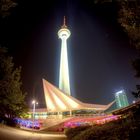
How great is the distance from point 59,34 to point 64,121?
40991 mm

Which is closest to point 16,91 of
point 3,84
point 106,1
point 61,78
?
point 3,84

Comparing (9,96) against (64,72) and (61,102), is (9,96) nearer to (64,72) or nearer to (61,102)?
(61,102)

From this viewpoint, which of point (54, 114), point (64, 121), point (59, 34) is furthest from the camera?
point (59, 34)

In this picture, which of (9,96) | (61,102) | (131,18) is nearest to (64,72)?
(61,102)

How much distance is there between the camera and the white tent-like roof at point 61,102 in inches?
1710

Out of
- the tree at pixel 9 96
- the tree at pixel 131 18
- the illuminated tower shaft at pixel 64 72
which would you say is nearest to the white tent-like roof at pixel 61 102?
the illuminated tower shaft at pixel 64 72

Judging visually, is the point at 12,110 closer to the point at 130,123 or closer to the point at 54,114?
the point at 130,123

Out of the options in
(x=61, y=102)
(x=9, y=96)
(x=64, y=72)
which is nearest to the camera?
(x=9, y=96)

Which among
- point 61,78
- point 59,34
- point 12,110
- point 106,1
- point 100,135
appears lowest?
point 100,135

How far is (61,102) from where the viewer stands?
148 feet

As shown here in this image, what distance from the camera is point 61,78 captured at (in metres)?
56.4

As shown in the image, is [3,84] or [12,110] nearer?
[3,84]

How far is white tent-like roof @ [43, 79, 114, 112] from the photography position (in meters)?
43.4

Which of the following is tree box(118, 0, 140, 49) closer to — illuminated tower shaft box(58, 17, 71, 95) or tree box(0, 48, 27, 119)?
tree box(0, 48, 27, 119)
